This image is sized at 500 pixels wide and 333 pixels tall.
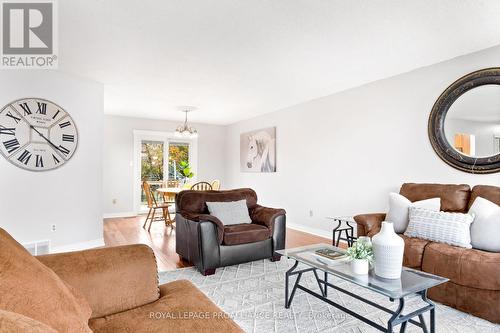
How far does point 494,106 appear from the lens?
2.90 meters

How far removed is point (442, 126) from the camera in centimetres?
324

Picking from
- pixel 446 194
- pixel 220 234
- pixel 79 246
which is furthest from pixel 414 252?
pixel 79 246

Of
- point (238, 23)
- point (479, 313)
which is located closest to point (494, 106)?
point (479, 313)

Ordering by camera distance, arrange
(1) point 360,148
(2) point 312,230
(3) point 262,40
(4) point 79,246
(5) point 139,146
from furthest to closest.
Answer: (5) point 139,146 < (2) point 312,230 < (1) point 360,148 < (4) point 79,246 < (3) point 262,40

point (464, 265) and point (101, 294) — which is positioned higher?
point (101, 294)

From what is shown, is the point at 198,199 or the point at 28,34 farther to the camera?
the point at 198,199

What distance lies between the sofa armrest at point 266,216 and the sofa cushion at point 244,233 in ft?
0.27

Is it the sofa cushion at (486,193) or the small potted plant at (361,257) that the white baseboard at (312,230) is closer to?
the sofa cushion at (486,193)

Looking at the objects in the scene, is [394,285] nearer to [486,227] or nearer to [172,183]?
[486,227]

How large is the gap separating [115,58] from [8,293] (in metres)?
3.02

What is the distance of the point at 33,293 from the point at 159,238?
386cm

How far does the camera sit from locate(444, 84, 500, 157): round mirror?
2.89m

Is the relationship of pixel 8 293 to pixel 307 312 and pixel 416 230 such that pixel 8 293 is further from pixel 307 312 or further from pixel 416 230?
pixel 416 230

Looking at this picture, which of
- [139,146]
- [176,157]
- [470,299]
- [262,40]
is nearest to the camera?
[470,299]
